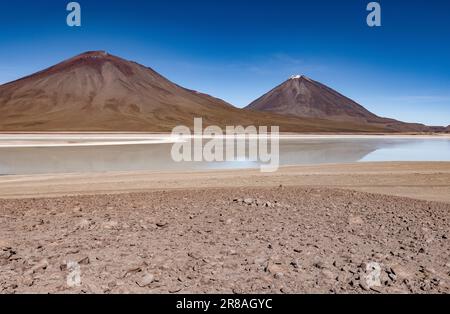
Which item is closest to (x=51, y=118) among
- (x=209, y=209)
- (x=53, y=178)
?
(x=53, y=178)

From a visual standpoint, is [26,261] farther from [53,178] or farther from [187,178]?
[53,178]

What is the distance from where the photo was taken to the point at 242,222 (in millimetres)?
7012

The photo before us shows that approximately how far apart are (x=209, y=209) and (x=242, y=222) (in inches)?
48.4

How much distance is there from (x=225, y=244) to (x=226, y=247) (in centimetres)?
15

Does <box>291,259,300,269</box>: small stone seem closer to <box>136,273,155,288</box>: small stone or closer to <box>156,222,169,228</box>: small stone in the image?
<box>136,273,155,288</box>: small stone

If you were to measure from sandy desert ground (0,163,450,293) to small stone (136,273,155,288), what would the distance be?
0.04ft

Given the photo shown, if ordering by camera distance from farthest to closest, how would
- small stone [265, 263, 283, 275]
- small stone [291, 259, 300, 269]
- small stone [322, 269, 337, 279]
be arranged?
small stone [291, 259, 300, 269] < small stone [265, 263, 283, 275] < small stone [322, 269, 337, 279]

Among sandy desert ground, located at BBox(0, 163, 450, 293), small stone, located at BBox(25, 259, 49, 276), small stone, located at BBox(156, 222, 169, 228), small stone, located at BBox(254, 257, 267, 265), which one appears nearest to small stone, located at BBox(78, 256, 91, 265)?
sandy desert ground, located at BBox(0, 163, 450, 293)

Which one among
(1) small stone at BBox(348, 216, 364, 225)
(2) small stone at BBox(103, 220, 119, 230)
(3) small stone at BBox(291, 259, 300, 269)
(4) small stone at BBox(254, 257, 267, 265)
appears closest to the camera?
(3) small stone at BBox(291, 259, 300, 269)

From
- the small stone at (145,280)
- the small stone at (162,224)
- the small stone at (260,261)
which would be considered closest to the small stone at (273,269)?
the small stone at (260,261)

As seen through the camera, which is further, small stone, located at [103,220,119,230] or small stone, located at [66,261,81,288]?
small stone, located at [103,220,119,230]

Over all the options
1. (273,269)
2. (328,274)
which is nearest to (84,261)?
(273,269)

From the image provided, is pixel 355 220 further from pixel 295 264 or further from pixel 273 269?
pixel 273 269

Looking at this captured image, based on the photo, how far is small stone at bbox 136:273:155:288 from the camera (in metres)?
4.50
